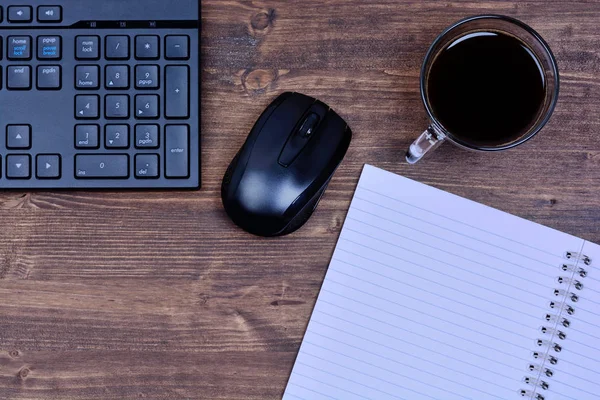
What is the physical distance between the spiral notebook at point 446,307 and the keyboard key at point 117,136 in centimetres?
21

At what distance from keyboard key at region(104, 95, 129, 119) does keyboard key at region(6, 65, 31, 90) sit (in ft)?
0.25

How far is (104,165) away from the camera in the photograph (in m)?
0.53

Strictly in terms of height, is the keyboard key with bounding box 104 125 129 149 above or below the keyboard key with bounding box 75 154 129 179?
above

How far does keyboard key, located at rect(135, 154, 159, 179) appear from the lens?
53 centimetres

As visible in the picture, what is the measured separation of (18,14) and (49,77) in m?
0.06

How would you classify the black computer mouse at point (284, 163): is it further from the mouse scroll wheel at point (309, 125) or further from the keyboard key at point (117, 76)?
the keyboard key at point (117, 76)

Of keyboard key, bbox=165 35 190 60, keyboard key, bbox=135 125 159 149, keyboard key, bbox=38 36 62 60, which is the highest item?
keyboard key, bbox=165 35 190 60

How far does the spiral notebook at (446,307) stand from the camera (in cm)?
55

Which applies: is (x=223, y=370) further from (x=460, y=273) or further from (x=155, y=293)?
(x=460, y=273)

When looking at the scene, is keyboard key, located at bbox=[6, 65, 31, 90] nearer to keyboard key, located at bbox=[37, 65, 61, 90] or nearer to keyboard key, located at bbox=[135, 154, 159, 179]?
keyboard key, located at bbox=[37, 65, 61, 90]

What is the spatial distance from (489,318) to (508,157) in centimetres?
Answer: 15

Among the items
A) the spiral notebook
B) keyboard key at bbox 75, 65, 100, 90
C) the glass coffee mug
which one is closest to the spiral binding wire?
the spiral notebook

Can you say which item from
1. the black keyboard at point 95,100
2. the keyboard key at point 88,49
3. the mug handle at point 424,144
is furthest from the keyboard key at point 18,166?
the mug handle at point 424,144

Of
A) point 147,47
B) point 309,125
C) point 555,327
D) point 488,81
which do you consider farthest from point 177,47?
point 555,327
